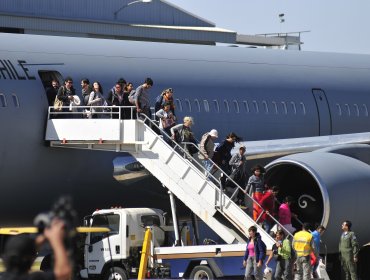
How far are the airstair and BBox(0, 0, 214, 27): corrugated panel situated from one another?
1241 inches

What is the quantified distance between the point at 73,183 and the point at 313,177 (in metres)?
3.84

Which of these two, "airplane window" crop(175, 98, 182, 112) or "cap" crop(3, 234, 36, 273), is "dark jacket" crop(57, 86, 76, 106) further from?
"cap" crop(3, 234, 36, 273)

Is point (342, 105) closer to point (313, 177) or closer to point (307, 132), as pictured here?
point (307, 132)

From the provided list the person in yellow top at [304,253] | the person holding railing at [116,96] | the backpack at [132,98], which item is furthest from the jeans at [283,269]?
the person holding railing at [116,96]

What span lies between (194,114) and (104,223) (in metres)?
3.15

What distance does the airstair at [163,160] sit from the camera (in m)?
14.1

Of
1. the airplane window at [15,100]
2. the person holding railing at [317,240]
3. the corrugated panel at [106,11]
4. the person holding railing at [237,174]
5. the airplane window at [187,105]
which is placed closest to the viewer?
the person holding railing at [317,240]

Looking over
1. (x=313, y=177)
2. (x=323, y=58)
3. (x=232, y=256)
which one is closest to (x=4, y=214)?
(x=232, y=256)

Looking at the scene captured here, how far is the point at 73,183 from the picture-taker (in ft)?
49.3

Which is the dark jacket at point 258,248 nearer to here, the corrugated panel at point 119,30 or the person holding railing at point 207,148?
the person holding railing at point 207,148

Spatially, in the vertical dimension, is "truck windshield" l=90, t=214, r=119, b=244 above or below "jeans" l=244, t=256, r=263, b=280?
above

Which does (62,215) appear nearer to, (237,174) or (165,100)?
(165,100)

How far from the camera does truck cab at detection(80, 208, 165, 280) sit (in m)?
14.5

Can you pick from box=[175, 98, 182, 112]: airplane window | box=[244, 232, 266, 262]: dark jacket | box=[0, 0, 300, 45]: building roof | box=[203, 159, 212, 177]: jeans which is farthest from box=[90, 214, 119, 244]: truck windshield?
box=[0, 0, 300, 45]: building roof
